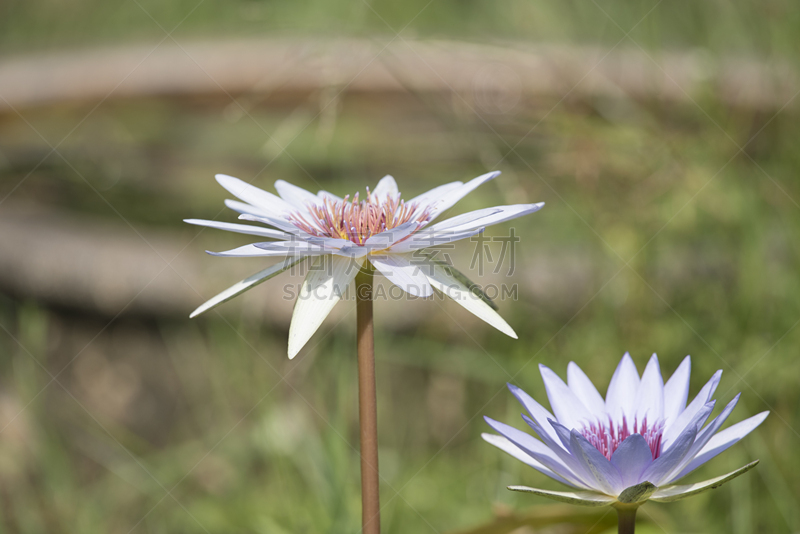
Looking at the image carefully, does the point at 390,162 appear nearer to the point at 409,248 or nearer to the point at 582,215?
the point at 582,215

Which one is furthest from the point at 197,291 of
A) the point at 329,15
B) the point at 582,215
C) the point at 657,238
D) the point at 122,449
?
the point at 329,15

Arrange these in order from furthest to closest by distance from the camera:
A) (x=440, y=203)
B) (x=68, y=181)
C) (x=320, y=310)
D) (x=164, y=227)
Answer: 1. (x=68, y=181)
2. (x=164, y=227)
3. (x=440, y=203)
4. (x=320, y=310)

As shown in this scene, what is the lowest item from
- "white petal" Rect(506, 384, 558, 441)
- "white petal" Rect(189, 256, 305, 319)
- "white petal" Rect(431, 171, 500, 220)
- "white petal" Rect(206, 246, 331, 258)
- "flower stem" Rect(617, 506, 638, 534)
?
"flower stem" Rect(617, 506, 638, 534)

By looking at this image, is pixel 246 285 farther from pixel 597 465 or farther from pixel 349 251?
pixel 597 465

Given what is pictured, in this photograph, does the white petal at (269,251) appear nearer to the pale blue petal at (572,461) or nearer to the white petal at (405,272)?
the white petal at (405,272)

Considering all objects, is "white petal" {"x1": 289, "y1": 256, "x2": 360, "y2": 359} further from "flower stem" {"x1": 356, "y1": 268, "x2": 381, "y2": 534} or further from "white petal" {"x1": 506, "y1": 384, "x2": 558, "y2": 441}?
"white petal" {"x1": 506, "y1": 384, "x2": 558, "y2": 441}

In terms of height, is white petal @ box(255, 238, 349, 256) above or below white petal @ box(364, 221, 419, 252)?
below

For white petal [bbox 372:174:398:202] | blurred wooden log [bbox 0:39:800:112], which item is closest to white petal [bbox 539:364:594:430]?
white petal [bbox 372:174:398:202]
